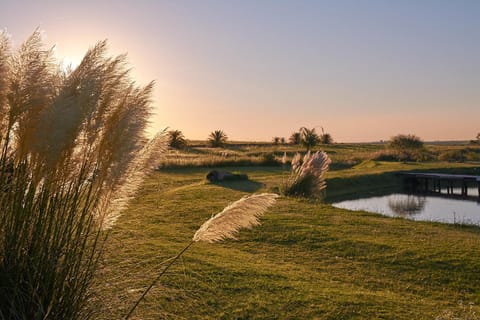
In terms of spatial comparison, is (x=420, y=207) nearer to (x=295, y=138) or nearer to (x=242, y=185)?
(x=242, y=185)

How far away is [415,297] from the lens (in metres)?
5.77

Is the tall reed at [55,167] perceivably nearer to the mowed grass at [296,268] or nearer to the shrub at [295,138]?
the mowed grass at [296,268]

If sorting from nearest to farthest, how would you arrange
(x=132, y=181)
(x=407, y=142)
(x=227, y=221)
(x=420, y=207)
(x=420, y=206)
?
(x=227, y=221) < (x=132, y=181) < (x=420, y=207) < (x=420, y=206) < (x=407, y=142)

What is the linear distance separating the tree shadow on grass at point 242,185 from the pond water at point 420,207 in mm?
2988

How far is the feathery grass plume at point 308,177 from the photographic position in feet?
43.6

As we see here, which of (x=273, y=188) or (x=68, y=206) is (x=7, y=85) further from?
(x=273, y=188)

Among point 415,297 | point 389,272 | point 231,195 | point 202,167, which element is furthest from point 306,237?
point 202,167

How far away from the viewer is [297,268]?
22.3ft

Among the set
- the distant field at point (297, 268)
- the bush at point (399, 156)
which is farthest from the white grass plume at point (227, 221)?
the bush at point (399, 156)

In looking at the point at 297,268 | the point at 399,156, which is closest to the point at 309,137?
the point at 399,156

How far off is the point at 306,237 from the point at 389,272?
2143 millimetres

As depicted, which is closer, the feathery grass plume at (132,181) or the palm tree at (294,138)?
the feathery grass plume at (132,181)

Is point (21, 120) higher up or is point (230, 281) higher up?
point (21, 120)

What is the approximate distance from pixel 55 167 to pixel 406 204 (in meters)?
18.3
